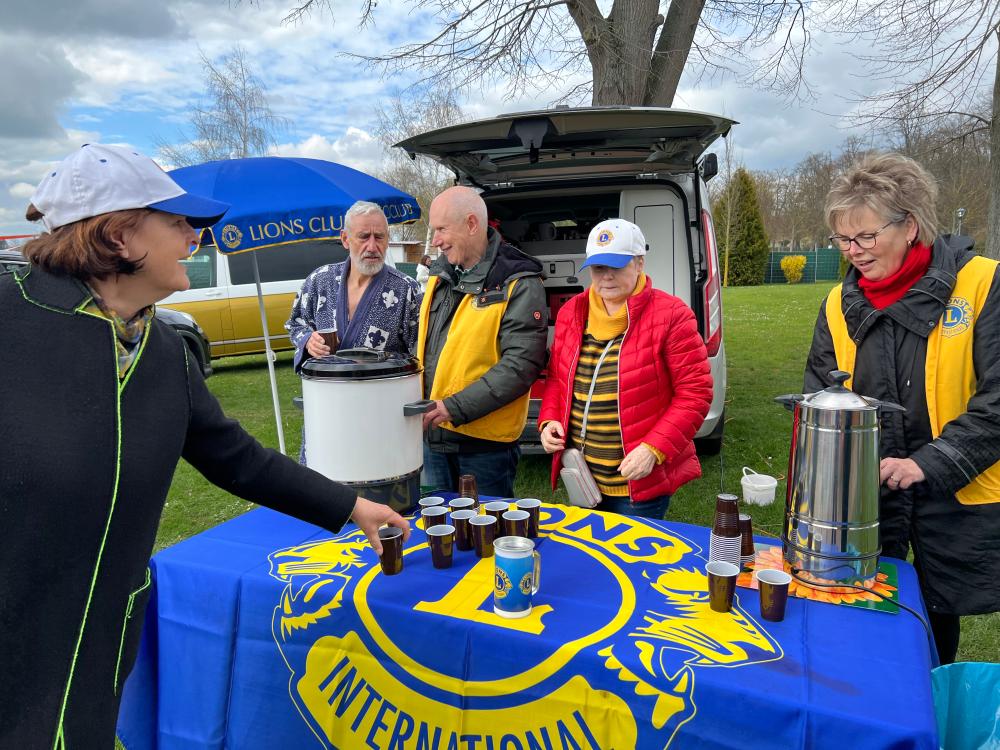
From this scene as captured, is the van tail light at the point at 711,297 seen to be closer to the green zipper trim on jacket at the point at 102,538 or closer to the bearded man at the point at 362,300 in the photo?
the bearded man at the point at 362,300

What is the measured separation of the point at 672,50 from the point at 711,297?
11.7 ft

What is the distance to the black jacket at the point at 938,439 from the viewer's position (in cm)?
163

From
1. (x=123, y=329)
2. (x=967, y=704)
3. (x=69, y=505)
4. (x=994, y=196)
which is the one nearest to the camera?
(x=69, y=505)

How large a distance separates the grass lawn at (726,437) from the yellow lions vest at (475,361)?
1.91 ft

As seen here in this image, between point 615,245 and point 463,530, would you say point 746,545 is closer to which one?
point 463,530

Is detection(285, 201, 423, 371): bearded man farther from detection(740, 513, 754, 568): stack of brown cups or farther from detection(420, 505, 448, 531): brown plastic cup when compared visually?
detection(740, 513, 754, 568): stack of brown cups

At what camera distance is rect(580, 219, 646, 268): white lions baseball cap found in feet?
7.02

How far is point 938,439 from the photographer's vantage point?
5.42 feet

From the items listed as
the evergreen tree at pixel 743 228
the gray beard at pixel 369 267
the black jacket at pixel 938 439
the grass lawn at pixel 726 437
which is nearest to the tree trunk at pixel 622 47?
the grass lawn at pixel 726 437

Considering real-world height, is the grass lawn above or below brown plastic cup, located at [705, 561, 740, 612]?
below

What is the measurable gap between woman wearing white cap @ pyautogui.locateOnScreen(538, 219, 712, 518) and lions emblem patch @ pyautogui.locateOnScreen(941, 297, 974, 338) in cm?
69

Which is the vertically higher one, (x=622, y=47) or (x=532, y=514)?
(x=622, y=47)

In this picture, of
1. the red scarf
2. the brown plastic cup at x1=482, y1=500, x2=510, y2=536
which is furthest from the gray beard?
the red scarf

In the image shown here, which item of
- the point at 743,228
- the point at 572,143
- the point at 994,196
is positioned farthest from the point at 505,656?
the point at 743,228
